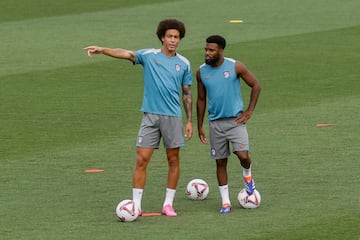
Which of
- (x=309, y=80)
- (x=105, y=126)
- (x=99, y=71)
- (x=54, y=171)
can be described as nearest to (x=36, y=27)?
(x=99, y=71)

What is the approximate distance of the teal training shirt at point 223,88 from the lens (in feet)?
39.7

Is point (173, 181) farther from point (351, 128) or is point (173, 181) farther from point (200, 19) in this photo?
point (200, 19)

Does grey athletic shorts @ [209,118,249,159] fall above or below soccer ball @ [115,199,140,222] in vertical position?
above

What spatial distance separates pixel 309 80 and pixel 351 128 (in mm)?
4068

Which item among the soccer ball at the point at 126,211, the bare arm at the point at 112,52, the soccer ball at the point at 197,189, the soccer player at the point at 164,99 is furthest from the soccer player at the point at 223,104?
the soccer ball at the point at 126,211

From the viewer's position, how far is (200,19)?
93.0 ft

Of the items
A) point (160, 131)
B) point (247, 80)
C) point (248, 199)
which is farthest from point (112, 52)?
point (248, 199)

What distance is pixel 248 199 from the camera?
40.0ft

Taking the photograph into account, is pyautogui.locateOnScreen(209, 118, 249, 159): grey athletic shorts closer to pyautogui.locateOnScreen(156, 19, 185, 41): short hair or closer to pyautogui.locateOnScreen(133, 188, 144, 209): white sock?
pyautogui.locateOnScreen(133, 188, 144, 209): white sock

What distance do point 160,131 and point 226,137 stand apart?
0.69 m

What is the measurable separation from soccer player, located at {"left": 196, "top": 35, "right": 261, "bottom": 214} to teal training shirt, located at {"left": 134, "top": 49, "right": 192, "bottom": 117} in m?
0.26

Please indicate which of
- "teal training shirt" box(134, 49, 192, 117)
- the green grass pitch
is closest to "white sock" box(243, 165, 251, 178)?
the green grass pitch

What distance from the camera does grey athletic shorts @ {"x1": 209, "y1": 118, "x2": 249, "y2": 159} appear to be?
12.2 meters

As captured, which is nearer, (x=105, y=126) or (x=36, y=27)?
(x=105, y=126)
